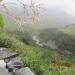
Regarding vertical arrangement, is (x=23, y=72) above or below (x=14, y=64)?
below

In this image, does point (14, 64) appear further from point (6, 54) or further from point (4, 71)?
point (6, 54)

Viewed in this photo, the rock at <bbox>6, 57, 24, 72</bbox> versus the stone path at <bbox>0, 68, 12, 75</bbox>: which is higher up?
the rock at <bbox>6, 57, 24, 72</bbox>

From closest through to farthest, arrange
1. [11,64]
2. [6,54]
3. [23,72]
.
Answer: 1. [23,72]
2. [11,64]
3. [6,54]

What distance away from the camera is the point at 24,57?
40.2 ft

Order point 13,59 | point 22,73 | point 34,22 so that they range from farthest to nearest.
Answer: point 13,59 → point 22,73 → point 34,22

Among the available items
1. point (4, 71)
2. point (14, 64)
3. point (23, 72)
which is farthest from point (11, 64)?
point (23, 72)

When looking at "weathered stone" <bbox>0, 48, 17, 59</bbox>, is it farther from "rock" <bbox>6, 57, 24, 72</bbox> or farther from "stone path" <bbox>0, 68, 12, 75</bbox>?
"stone path" <bbox>0, 68, 12, 75</bbox>

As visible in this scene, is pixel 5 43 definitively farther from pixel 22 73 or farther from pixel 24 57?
pixel 22 73

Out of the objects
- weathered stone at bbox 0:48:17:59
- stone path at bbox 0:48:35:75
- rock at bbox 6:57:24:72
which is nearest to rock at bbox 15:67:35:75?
stone path at bbox 0:48:35:75

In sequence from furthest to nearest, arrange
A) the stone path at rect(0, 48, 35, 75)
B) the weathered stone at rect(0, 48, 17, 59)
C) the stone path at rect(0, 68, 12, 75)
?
the weathered stone at rect(0, 48, 17, 59), the stone path at rect(0, 48, 35, 75), the stone path at rect(0, 68, 12, 75)

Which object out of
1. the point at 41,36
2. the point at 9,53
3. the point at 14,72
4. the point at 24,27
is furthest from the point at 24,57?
the point at 41,36

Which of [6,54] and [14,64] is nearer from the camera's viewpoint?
[14,64]

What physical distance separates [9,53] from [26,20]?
788 centimetres

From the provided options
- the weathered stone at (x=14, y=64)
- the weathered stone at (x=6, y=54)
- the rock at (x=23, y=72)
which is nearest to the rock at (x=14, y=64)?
the weathered stone at (x=14, y=64)
